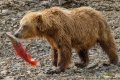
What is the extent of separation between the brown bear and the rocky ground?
42 centimetres

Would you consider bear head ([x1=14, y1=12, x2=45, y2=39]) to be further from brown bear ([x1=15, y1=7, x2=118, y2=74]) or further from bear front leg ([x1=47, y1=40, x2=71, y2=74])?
bear front leg ([x1=47, y1=40, x2=71, y2=74])

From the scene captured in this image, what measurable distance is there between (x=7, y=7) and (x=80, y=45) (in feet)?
24.4

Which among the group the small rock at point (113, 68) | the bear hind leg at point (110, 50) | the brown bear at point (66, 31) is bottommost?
the small rock at point (113, 68)

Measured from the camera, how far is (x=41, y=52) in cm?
1313

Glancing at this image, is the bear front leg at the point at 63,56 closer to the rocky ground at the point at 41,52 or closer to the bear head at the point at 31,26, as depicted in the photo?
the rocky ground at the point at 41,52

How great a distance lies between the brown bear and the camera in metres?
10.0

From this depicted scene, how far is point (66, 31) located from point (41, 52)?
308 centimetres

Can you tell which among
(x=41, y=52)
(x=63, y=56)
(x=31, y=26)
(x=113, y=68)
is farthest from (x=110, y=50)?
(x=41, y=52)

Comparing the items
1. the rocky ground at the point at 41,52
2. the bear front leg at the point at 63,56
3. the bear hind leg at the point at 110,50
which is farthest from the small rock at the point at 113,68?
the bear front leg at the point at 63,56

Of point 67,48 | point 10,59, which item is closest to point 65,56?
point 67,48

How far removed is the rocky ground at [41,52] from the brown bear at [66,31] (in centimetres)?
42

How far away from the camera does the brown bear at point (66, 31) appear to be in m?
10.0

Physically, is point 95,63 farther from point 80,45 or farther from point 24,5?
point 24,5

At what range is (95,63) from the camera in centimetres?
1100
